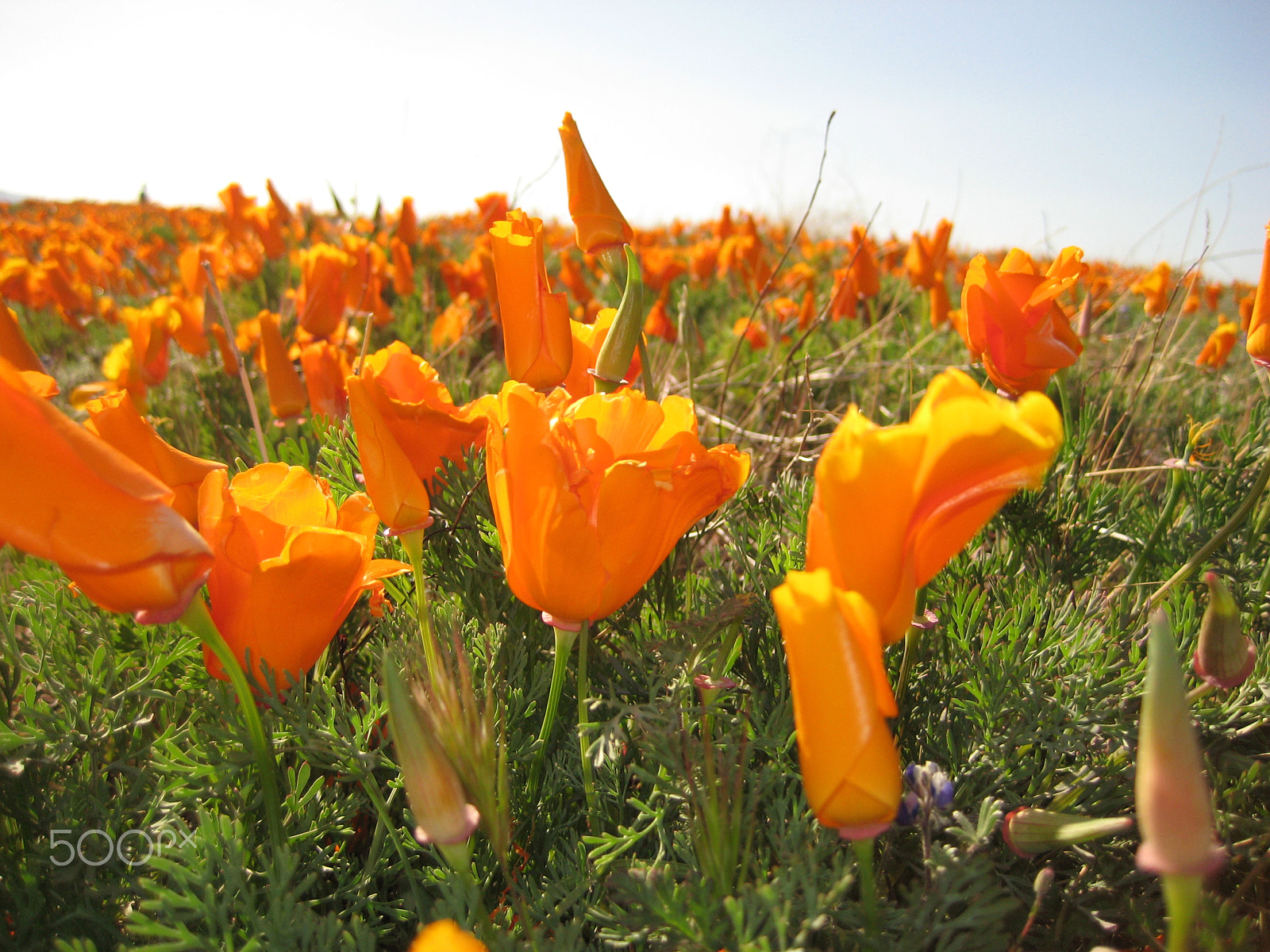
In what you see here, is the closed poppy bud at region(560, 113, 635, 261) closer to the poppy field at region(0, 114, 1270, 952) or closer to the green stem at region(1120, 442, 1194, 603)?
the poppy field at region(0, 114, 1270, 952)

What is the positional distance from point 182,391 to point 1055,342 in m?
2.64

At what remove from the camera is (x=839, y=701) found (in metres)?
0.44

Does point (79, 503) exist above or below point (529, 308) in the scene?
below

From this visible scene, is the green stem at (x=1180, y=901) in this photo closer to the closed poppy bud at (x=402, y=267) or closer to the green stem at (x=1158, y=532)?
the green stem at (x=1158, y=532)

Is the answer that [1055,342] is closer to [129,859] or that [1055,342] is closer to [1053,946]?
[1053,946]

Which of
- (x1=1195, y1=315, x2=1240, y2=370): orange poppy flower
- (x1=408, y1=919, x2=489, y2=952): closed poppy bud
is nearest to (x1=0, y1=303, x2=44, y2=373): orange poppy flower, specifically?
(x1=408, y1=919, x2=489, y2=952): closed poppy bud

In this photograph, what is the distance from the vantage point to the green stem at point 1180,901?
0.41 meters

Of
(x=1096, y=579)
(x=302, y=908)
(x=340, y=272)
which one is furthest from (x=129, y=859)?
(x=340, y=272)

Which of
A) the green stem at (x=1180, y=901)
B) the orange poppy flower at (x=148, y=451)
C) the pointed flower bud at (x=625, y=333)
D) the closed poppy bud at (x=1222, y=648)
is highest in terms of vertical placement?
the pointed flower bud at (x=625, y=333)

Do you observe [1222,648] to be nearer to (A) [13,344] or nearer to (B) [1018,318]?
(B) [1018,318]

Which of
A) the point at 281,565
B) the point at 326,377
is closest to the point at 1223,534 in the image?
the point at 281,565

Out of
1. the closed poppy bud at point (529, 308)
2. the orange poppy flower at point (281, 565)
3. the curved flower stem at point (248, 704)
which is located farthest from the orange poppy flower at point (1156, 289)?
the curved flower stem at point (248, 704)

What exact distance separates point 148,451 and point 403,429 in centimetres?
23

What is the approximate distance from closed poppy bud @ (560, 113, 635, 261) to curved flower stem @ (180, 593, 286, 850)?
65 centimetres
